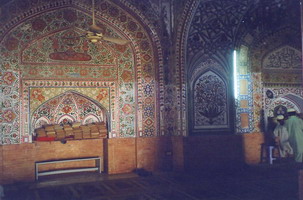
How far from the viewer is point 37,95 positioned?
8492mm

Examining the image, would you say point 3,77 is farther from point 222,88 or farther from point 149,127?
point 222,88

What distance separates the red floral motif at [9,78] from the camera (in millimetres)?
8133

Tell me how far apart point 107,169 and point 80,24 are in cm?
406

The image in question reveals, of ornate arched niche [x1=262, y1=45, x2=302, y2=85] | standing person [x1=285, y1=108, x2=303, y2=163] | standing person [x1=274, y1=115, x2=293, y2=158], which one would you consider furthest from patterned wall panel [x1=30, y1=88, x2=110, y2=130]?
ornate arched niche [x1=262, y1=45, x2=302, y2=85]

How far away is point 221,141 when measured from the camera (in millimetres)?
9359

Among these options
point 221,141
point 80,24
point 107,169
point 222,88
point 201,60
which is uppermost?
point 80,24

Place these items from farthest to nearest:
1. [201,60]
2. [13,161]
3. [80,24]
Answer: [201,60] → [80,24] → [13,161]

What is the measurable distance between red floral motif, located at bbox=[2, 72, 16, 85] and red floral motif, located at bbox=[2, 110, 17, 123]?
2.38ft

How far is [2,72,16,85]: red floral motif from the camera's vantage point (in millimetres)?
8133

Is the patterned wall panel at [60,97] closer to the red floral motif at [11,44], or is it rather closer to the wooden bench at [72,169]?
the wooden bench at [72,169]

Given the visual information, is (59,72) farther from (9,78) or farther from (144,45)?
(144,45)

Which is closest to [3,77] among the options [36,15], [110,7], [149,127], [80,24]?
[36,15]

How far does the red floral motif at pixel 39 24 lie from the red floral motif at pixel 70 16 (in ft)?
1.94

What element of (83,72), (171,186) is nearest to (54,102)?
(83,72)
